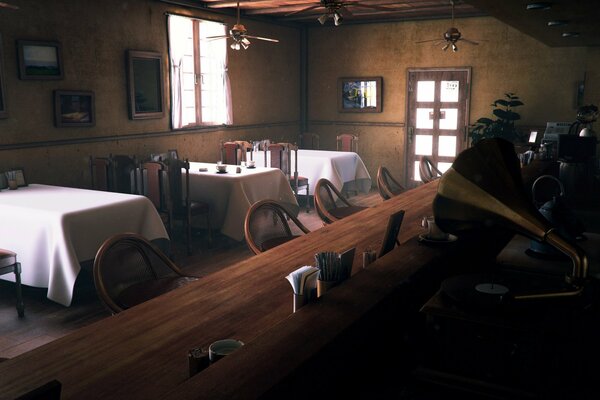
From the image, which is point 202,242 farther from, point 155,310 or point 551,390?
point 551,390

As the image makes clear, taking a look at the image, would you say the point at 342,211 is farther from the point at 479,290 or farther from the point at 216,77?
the point at 216,77

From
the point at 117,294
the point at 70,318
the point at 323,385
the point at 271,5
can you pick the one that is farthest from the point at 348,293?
the point at 271,5

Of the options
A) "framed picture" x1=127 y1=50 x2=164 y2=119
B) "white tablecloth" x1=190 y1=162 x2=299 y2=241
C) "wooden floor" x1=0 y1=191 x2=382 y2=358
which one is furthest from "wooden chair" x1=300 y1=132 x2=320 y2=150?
"wooden floor" x1=0 y1=191 x2=382 y2=358

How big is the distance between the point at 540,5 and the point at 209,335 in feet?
9.22

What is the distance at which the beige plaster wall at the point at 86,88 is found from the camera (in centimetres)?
586

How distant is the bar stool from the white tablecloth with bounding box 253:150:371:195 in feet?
14.3

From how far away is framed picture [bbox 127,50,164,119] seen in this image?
23.4 feet

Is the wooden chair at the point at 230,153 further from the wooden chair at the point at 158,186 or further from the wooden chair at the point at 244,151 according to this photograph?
the wooden chair at the point at 158,186

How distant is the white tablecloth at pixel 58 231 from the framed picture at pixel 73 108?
168cm

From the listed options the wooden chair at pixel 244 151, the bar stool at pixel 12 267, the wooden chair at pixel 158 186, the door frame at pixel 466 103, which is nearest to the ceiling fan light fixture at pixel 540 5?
the wooden chair at pixel 158 186

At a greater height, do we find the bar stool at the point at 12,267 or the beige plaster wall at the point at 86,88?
the beige plaster wall at the point at 86,88

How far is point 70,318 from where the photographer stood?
419 centimetres

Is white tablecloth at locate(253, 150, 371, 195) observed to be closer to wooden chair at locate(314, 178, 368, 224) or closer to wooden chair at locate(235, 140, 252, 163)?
wooden chair at locate(235, 140, 252, 163)

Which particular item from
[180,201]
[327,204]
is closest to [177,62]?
[180,201]
